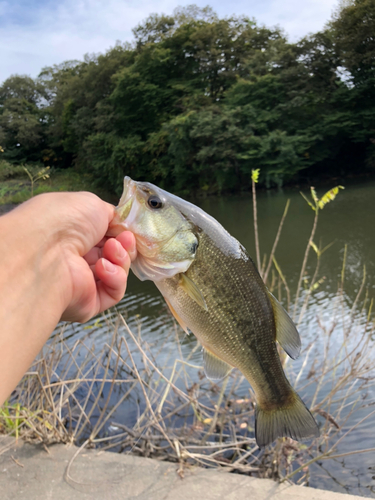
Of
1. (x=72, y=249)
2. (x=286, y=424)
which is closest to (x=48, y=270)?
(x=72, y=249)

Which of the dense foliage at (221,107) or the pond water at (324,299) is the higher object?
the dense foliage at (221,107)

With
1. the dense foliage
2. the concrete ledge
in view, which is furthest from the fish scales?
the dense foliage

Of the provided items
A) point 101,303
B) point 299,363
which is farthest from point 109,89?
point 101,303

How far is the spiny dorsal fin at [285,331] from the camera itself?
1.33 meters

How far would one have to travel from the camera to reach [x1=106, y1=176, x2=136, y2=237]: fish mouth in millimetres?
1386

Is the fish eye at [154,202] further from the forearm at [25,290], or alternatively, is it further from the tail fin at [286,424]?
the tail fin at [286,424]

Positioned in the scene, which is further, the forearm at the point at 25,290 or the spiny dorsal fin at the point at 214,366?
the spiny dorsal fin at the point at 214,366

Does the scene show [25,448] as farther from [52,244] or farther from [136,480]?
[52,244]

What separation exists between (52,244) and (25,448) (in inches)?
109

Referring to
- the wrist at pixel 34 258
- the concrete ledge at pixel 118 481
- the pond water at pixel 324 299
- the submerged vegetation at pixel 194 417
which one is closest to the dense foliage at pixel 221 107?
the pond water at pixel 324 299

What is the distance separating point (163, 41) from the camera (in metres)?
33.9

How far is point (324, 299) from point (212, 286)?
714 centimetres

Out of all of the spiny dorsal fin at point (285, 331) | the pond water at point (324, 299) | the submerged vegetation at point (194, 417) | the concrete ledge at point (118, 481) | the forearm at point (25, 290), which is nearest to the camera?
the forearm at point (25, 290)

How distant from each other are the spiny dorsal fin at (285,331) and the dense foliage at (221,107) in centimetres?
2603
